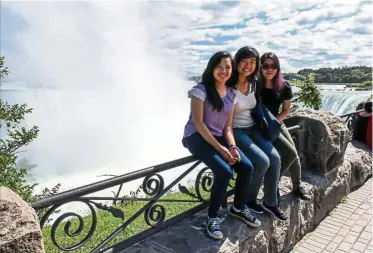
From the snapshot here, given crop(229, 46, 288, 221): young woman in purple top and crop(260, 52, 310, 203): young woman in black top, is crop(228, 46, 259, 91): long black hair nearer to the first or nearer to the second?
crop(229, 46, 288, 221): young woman in purple top

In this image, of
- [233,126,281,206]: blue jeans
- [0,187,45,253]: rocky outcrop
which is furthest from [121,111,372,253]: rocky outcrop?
[0,187,45,253]: rocky outcrop

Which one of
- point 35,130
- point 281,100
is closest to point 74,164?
point 35,130

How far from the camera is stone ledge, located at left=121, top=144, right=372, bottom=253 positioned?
114 inches

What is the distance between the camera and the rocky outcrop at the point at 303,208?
116 inches

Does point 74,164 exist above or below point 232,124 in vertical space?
below

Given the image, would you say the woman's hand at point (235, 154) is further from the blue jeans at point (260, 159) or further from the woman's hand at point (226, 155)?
the blue jeans at point (260, 159)

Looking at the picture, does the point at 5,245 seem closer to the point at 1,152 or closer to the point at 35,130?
the point at 1,152

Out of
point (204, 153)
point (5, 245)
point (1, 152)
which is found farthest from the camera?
point (1, 152)

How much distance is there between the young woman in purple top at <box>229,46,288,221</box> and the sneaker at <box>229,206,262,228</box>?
226 mm

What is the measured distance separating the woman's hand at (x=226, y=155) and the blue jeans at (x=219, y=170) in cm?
3

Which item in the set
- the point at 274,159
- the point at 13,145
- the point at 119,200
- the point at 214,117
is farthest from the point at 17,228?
the point at 13,145

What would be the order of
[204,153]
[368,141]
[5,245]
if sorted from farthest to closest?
[368,141], [204,153], [5,245]

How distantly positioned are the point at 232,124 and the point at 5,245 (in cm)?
227

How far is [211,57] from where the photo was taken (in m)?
3.12
